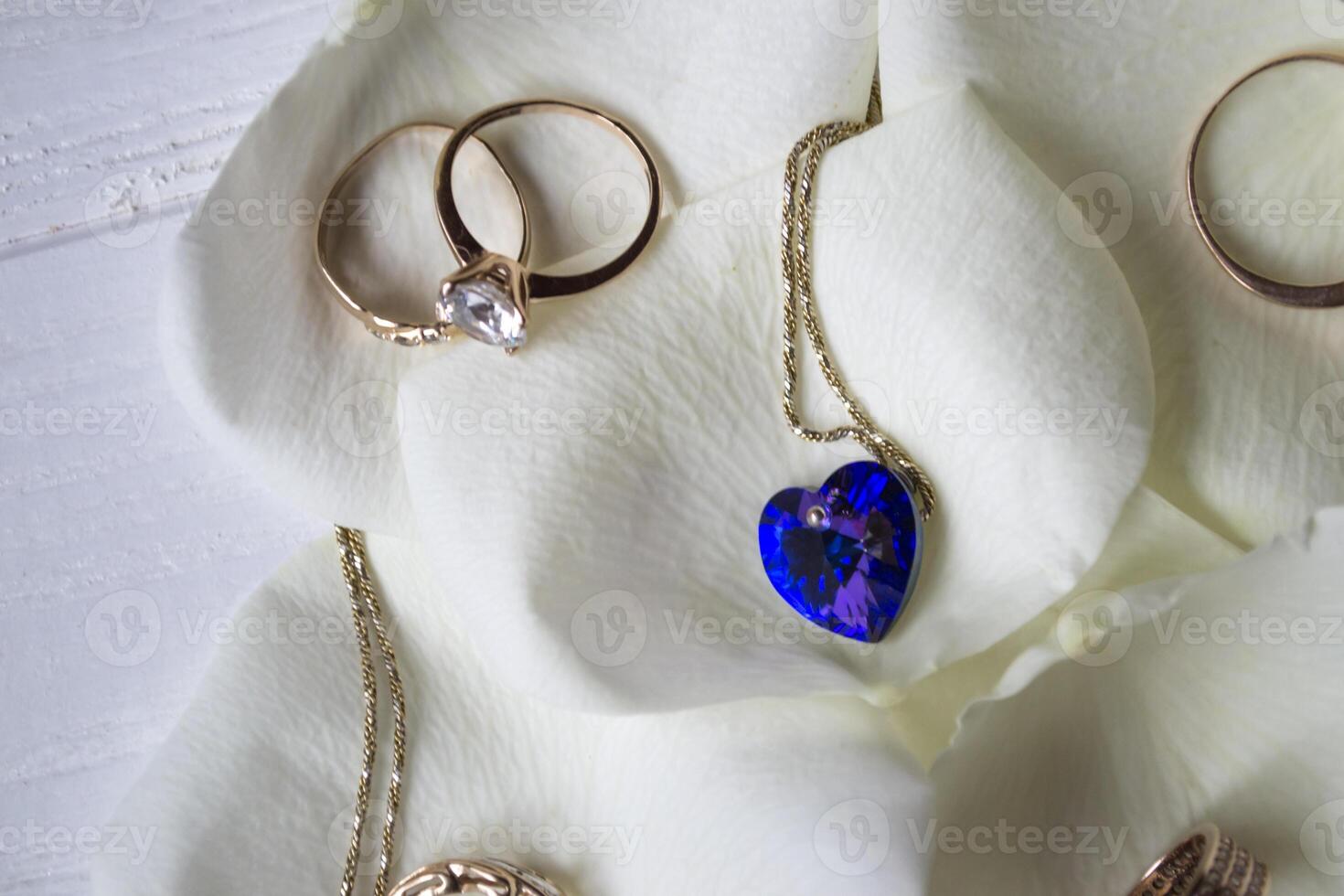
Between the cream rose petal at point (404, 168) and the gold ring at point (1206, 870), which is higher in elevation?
the cream rose petal at point (404, 168)

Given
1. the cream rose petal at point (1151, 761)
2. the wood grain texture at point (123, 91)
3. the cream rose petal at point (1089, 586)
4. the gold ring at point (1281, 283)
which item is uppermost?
the wood grain texture at point (123, 91)

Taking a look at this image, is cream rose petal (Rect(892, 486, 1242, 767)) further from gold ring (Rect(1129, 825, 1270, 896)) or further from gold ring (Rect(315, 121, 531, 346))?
gold ring (Rect(315, 121, 531, 346))

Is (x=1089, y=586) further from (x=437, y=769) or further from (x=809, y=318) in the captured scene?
(x=437, y=769)

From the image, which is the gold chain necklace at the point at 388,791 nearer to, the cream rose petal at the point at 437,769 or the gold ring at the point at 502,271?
the cream rose petal at the point at 437,769

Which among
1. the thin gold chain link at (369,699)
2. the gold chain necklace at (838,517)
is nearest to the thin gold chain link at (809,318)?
the gold chain necklace at (838,517)

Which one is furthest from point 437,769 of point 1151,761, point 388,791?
point 1151,761

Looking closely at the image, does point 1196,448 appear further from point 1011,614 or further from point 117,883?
point 117,883
